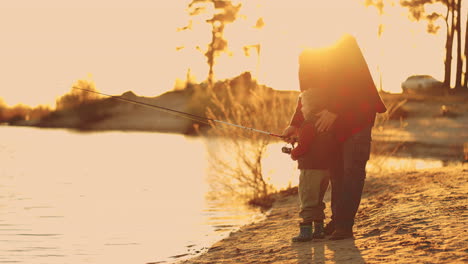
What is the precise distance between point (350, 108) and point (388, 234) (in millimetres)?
1216

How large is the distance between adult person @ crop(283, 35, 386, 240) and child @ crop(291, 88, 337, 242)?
88 mm

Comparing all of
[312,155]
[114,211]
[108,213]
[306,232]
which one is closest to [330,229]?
[306,232]

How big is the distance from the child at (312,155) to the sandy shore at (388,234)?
1.10 ft

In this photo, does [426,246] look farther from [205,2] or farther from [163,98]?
[163,98]

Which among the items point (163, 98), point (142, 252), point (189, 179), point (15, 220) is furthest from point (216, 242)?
point (163, 98)

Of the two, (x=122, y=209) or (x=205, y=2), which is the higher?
(x=205, y=2)

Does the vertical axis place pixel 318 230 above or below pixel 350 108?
below

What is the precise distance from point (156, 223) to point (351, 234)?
5.52 meters

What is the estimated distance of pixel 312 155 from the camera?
6.89m

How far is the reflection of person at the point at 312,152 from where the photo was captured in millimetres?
6863

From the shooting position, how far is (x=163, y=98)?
60.1 metres

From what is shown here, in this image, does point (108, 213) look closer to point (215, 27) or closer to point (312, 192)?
point (312, 192)

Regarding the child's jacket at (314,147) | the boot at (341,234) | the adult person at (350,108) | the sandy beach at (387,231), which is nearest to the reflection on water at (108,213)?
the sandy beach at (387,231)

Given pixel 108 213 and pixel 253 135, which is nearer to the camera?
pixel 108 213
